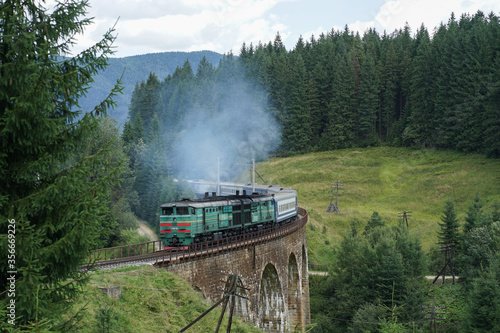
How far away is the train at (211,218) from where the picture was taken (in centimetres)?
2794

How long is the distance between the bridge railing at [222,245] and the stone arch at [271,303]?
334cm

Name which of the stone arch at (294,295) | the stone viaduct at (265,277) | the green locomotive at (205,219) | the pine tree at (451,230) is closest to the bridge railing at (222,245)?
the stone viaduct at (265,277)

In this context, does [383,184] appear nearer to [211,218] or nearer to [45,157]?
[211,218]

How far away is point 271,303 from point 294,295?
5.93 meters

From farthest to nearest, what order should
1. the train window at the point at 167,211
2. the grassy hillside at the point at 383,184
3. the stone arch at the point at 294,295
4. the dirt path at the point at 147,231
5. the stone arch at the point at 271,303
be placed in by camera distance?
the grassy hillside at the point at 383,184, the dirt path at the point at 147,231, the stone arch at the point at 294,295, the stone arch at the point at 271,303, the train window at the point at 167,211

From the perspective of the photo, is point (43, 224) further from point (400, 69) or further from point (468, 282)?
point (400, 69)

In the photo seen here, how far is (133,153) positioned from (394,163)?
4576cm

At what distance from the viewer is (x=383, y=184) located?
251 ft

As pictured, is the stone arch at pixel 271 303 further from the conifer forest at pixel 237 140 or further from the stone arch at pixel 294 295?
the conifer forest at pixel 237 140

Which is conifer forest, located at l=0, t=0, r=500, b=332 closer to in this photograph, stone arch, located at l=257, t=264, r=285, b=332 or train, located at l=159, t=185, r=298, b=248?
train, located at l=159, t=185, r=298, b=248

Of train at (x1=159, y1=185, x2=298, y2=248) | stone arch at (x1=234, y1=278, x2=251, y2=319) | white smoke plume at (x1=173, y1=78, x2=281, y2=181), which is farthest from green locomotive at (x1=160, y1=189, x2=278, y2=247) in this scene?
white smoke plume at (x1=173, y1=78, x2=281, y2=181)

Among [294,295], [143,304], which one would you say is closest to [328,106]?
[294,295]

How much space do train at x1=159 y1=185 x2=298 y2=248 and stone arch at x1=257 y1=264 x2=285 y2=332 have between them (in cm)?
382

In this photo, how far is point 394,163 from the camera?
82.9 metres
